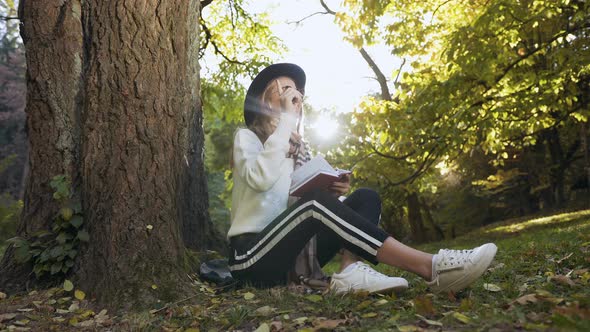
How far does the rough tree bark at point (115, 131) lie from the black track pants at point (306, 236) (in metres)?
0.44

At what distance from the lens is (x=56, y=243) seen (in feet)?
11.0

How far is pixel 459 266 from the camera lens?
2613 millimetres

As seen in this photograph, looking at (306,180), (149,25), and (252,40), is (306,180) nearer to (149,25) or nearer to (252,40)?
(149,25)

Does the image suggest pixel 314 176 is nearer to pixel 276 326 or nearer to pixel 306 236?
pixel 306 236

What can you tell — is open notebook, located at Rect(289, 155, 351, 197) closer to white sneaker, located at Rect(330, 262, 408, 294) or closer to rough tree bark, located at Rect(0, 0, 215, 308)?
white sneaker, located at Rect(330, 262, 408, 294)

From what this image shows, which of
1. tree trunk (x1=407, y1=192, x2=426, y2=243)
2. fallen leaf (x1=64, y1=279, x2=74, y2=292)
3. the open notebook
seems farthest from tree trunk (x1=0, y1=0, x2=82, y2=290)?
tree trunk (x1=407, y1=192, x2=426, y2=243)

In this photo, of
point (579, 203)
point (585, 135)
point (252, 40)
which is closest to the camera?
point (252, 40)

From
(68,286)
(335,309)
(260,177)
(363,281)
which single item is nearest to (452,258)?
(363,281)

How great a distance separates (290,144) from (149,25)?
4.04 ft

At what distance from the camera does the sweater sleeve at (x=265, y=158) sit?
9.83ft

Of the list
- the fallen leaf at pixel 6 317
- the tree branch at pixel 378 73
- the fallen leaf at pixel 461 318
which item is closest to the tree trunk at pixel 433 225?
the tree branch at pixel 378 73

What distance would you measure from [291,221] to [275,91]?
95cm

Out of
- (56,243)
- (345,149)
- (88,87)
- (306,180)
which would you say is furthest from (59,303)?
(345,149)

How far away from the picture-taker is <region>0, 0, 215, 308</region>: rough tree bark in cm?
317
